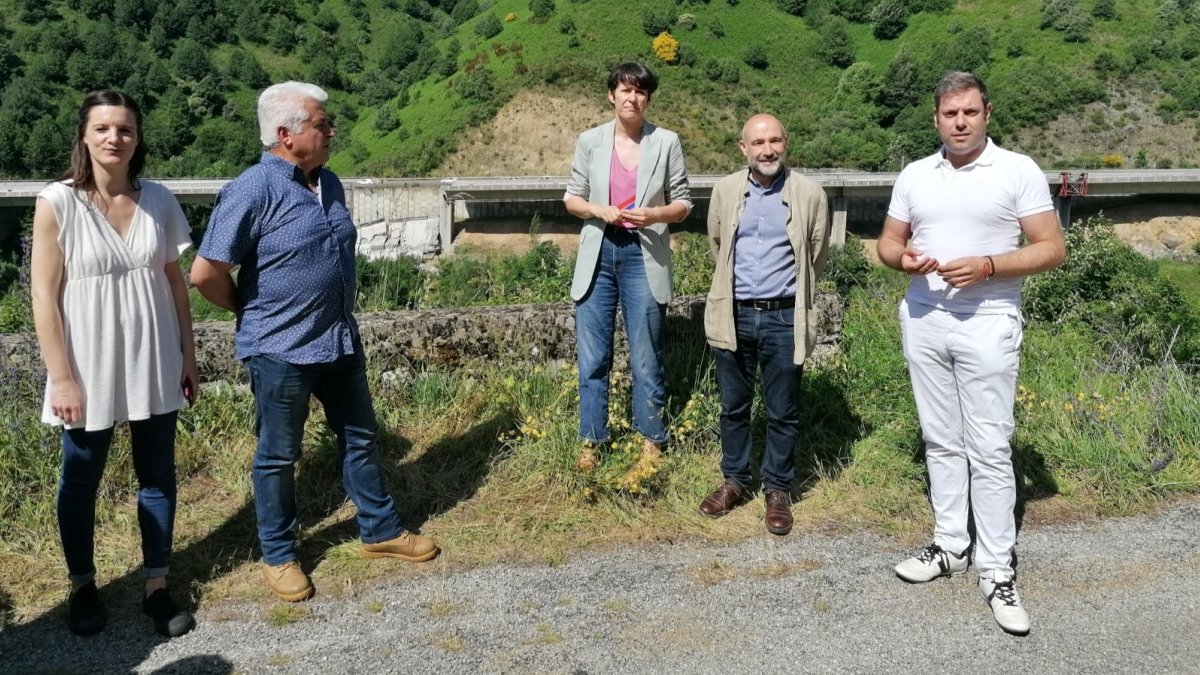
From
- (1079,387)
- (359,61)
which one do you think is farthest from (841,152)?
(1079,387)

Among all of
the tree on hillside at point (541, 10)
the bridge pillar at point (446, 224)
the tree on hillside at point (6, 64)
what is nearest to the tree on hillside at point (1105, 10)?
the tree on hillside at point (541, 10)

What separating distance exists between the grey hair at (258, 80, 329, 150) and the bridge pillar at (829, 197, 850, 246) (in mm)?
34558

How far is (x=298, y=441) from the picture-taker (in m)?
3.17

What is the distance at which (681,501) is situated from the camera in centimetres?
387

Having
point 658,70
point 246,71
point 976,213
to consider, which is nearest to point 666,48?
point 658,70

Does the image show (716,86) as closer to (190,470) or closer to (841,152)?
(841,152)

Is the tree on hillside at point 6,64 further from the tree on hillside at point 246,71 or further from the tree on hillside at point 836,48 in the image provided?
the tree on hillside at point 836,48

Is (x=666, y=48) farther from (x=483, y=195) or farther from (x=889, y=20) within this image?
(x=483, y=195)

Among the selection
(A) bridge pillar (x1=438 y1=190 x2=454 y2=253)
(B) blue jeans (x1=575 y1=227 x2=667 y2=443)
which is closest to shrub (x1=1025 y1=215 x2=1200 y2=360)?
(B) blue jeans (x1=575 y1=227 x2=667 y2=443)

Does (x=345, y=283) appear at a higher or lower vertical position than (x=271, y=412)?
higher

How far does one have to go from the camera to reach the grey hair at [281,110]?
2.98 meters

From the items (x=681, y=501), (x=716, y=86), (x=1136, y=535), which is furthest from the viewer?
(x=716, y=86)

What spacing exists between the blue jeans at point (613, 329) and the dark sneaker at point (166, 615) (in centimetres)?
178

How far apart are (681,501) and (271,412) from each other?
1.76 m
